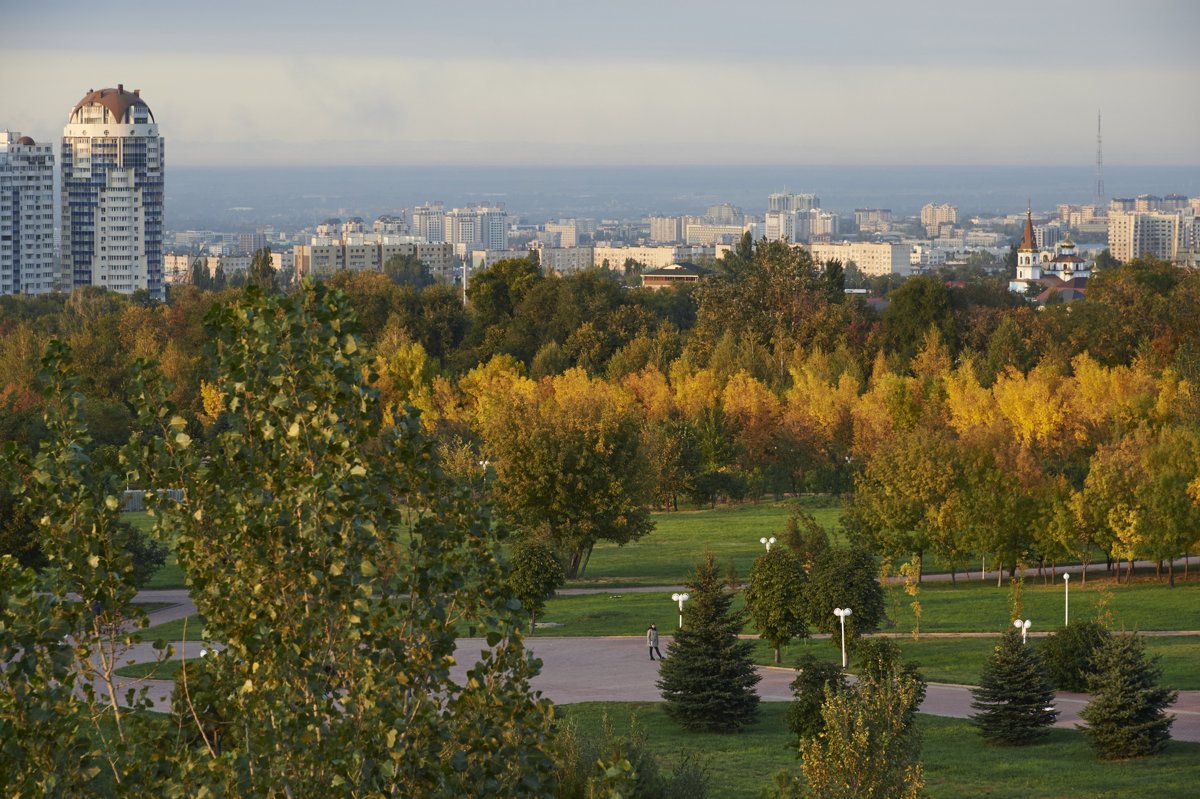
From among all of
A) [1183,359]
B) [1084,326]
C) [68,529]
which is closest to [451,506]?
[68,529]

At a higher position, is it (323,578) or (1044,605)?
(323,578)

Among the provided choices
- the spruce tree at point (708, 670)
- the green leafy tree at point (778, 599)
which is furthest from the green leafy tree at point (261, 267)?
the spruce tree at point (708, 670)

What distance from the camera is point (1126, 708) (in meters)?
20.9

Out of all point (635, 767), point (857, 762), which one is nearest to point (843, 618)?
point (857, 762)

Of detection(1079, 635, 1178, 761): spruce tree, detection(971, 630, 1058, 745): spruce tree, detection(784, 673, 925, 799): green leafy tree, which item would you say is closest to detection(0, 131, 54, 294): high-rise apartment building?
detection(971, 630, 1058, 745): spruce tree

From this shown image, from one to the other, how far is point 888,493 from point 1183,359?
80.5 ft

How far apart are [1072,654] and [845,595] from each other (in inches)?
173

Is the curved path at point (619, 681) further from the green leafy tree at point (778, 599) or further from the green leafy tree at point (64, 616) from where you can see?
the green leafy tree at point (64, 616)

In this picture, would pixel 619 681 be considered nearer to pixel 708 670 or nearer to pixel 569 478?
pixel 708 670

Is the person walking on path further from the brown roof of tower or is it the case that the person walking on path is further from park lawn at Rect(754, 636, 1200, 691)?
the brown roof of tower

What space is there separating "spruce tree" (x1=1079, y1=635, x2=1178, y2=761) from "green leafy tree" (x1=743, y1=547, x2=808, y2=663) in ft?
24.0

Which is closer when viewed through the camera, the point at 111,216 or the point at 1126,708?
the point at 1126,708

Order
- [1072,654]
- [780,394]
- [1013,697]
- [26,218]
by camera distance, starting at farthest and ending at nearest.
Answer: [26,218] < [780,394] < [1072,654] < [1013,697]

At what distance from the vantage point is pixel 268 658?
7078 millimetres
